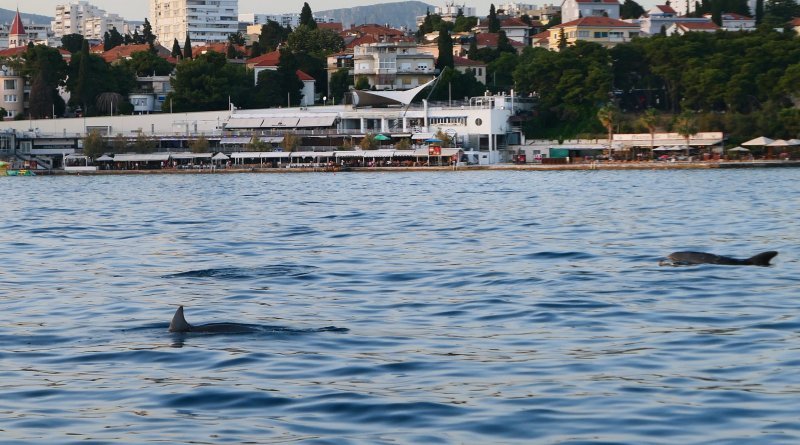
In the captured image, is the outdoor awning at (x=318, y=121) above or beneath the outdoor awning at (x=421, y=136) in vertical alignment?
above

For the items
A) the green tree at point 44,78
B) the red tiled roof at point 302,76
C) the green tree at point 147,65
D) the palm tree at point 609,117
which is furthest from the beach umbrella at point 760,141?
the green tree at point 147,65

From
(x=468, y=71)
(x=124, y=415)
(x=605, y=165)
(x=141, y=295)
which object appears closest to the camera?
(x=124, y=415)

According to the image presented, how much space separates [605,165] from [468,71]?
1093 inches

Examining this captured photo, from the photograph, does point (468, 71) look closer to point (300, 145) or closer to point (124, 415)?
point (300, 145)

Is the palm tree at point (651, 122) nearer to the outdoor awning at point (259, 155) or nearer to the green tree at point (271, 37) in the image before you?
the outdoor awning at point (259, 155)

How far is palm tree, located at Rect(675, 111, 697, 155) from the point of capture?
86250mm

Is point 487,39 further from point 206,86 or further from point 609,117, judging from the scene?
point 609,117

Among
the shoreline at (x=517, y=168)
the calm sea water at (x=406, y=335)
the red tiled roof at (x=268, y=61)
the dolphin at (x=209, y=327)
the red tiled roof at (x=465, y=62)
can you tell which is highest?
the red tiled roof at (x=268, y=61)

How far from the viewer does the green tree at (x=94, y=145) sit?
3844 inches

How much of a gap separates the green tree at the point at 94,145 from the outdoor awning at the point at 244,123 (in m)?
9.51

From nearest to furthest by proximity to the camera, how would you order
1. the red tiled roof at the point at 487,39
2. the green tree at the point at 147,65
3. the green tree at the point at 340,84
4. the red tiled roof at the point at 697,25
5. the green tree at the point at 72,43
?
the green tree at the point at 340,84 → the green tree at the point at 147,65 → the red tiled roof at the point at 697,25 → the red tiled roof at the point at 487,39 → the green tree at the point at 72,43

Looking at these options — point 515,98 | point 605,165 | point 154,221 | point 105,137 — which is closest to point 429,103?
point 515,98

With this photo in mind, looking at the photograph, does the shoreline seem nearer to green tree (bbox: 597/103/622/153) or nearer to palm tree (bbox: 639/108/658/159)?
palm tree (bbox: 639/108/658/159)

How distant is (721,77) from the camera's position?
88812mm
